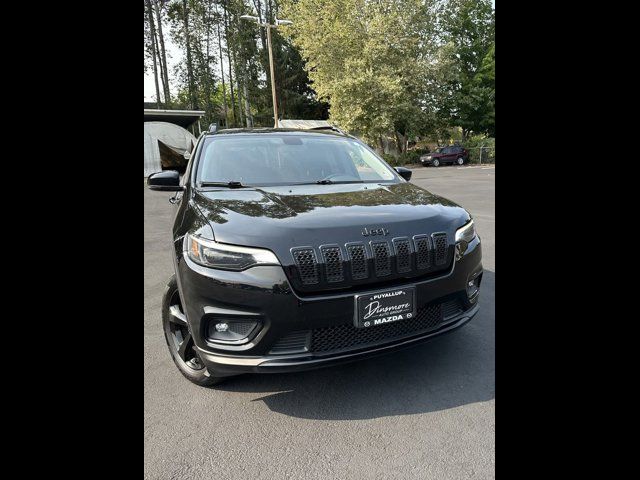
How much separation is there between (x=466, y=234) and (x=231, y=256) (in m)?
1.47

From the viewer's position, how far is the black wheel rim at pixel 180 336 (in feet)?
8.68

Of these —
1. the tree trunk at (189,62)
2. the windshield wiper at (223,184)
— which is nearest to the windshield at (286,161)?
the windshield wiper at (223,184)

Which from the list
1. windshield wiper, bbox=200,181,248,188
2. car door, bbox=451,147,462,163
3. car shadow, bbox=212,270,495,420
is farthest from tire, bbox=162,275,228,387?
car door, bbox=451,147,462,163

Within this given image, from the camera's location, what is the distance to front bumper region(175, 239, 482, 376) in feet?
6.79

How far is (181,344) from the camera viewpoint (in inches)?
106

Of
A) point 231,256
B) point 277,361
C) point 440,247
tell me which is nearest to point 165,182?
point 231,256

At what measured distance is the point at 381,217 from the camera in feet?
7.79

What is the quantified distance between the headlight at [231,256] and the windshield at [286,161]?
3.46ft

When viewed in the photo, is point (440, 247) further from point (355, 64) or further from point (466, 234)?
point (355, 64)
